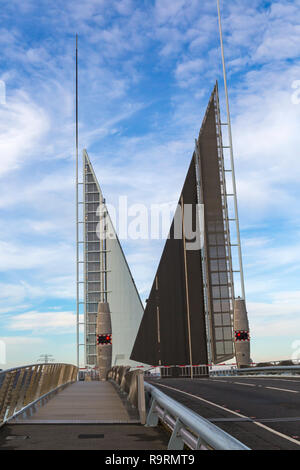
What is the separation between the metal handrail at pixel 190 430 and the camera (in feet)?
14.5

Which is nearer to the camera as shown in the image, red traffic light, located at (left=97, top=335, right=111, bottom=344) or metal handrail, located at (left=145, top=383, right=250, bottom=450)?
metal handrail, located at (left=145, top=383, right=250, bottom=450)

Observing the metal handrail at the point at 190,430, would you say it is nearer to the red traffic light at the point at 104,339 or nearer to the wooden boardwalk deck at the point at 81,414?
the wooden boardwalk deck at the point at 81,414

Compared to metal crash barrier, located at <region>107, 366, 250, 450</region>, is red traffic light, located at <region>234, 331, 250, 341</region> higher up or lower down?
higher up

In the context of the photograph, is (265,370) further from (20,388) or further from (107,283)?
(107,283)

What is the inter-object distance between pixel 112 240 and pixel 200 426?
8993 cm

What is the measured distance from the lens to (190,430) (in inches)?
256

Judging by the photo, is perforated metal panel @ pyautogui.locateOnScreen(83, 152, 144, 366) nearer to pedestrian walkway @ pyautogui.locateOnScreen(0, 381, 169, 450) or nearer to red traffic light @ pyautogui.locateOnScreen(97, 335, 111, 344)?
red traffic light @ pyautogui.locateOnScreen(97, 335, 111, 344)

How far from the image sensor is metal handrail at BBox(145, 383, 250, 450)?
442 cm

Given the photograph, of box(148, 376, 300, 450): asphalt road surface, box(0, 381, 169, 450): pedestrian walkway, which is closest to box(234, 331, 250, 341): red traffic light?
box(148, 376, 300, 450): asphalt road surface

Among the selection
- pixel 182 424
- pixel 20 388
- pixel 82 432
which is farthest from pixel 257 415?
pixel 20 388

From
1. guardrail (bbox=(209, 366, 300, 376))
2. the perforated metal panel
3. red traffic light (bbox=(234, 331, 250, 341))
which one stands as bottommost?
guardrail (bbox=(209, 366, 300, 376))

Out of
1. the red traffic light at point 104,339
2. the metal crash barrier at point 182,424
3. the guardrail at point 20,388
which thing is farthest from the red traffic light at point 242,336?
the metal crash barrier at point 182,424

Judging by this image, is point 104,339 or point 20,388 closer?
point 20,388
